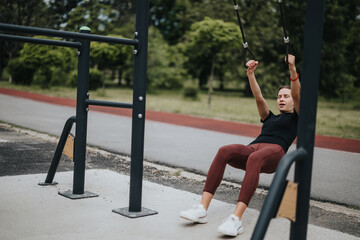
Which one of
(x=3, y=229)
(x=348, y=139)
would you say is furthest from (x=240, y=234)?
(x=348, y=139)

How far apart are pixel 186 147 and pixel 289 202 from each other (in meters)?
5.19

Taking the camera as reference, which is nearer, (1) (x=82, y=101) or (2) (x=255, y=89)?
(2) (x=255, y=89)

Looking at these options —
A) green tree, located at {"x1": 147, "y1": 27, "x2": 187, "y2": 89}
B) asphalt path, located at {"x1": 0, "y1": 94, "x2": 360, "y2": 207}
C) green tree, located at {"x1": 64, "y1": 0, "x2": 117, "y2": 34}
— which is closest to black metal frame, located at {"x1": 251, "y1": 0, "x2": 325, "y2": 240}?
asphalt path, located at {"x1": 0, "y1": 94, "x2": 360, "y2": 207}

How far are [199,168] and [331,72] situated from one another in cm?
2407

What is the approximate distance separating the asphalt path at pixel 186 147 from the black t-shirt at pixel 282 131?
1475 mm

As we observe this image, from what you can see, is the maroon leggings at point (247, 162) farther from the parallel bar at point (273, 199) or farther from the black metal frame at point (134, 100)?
the parallel bar at point (273, 199)

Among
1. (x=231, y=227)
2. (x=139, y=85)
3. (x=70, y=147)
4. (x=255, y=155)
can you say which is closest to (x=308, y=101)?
(x=255, y=155)

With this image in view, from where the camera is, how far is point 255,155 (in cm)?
295

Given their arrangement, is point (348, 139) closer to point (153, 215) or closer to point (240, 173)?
point (240, 173)

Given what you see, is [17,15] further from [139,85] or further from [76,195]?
[139,85]

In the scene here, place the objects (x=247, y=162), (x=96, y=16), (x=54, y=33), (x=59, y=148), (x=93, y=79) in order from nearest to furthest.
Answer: (x=54, y=33), (x=247, y=162), (x=59, y=148), (x=96, y=16), (x=93, y=79)

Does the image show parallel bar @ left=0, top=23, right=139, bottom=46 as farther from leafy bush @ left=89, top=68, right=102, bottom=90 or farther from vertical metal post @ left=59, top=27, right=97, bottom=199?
leafy bush @ left=89, top=68, right=102, bottom=90

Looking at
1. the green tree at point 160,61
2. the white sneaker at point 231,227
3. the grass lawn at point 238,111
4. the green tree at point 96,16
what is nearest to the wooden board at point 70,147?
the white sneaker at point 231,227

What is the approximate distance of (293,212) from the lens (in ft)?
7.25
